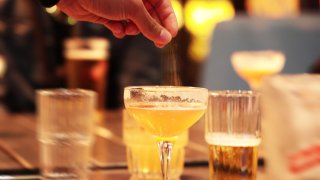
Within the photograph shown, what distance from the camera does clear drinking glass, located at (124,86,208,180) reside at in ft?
4.11

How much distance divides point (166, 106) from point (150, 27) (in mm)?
150

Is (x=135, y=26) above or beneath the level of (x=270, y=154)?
above

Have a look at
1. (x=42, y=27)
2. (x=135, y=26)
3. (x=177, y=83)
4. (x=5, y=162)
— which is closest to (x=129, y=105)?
(x=135, y=26)

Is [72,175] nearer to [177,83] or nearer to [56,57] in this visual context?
[177,83]

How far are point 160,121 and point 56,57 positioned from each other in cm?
330

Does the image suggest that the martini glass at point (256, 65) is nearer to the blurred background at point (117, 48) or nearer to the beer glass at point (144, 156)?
the blurred background at point (117, 48)

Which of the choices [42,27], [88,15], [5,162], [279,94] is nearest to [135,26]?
[88,15]

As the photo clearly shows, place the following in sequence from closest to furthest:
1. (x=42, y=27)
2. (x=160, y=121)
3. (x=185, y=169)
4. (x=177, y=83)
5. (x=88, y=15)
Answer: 1. (x=160, y=121)
2. (x=88, y=15)
3. (x=177, y=83)
4. (x=185, y=169)
5. (x=42, y=27)

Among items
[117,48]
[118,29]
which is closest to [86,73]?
[118,29]

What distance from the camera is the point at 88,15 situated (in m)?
1.40

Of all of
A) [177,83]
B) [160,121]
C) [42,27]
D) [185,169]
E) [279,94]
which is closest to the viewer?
[279,94]

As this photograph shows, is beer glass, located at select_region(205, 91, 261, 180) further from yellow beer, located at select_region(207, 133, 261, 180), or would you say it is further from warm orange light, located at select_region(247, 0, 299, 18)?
warm orange light, located at select_region(247, 0, 299, 18)

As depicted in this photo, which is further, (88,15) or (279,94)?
(88,15)

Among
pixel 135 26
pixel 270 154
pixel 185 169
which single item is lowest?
pixel 185 169
